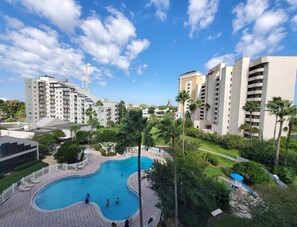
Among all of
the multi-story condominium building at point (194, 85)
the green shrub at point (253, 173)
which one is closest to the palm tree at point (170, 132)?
the green shrub at point (253, 173)

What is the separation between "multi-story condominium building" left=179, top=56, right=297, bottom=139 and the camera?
135 feet

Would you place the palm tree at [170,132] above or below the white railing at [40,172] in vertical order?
above

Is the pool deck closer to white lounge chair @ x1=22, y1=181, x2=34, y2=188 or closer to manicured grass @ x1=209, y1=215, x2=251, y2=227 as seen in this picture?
white lounge chair @ x1=22, y1=181, x2=34, y2=188

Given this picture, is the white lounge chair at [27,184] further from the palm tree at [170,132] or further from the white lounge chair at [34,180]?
the palm tree at [170,132]

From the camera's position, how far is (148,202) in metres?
17.0

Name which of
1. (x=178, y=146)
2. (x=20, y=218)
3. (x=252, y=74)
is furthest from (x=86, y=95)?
(x=252, y=74)

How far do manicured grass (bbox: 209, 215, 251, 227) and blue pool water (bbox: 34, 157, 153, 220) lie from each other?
8.48m

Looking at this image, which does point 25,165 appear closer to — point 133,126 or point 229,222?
point 133,126

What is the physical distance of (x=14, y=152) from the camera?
76.3ft

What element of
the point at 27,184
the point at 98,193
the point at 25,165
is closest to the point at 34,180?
the point at 27,184

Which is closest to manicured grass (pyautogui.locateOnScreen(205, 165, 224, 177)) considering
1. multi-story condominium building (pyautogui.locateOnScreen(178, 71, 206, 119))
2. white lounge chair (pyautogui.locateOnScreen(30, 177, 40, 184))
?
white lounge chair (pyautogui.locateOnScreen(30, 177, 40, 184))

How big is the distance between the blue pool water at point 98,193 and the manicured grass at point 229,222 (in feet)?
27.8

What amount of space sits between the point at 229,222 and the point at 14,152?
31.0m

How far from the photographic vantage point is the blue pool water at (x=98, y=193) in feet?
54.0
